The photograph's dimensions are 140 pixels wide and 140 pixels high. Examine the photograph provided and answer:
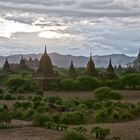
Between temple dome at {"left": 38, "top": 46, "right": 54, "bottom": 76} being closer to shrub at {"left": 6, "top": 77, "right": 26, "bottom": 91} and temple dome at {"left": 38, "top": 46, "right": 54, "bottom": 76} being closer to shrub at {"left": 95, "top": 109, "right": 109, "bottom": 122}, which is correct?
shrub at {"left": 6, "top": 77, "right": 26, "bottom": 91}

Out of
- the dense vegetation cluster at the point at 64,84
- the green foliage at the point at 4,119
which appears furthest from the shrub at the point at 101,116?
the dense vegetation cluster at the point at 64,84

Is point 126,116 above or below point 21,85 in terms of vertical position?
below

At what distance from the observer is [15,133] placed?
31922 mm

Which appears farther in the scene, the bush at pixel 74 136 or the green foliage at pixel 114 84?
the green foliage at pixel 114 84

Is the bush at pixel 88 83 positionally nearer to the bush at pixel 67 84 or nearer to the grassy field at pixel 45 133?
the bush at pixel 67 84

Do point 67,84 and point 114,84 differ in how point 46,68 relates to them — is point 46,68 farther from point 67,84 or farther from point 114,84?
point 114,84

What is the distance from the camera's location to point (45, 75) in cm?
7238

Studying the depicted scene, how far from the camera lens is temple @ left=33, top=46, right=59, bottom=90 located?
71250 millimetres

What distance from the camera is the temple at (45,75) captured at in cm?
7125

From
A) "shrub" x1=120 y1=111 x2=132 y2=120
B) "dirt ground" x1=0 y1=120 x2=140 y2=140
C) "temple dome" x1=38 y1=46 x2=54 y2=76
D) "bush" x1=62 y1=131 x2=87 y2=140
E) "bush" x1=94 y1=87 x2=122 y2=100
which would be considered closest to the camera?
"bush" x1=62 y1=131 x2=87 y2=140

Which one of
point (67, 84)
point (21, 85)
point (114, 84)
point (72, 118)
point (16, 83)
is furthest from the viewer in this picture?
point (114, 84)

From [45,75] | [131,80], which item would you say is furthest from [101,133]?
[131,80]

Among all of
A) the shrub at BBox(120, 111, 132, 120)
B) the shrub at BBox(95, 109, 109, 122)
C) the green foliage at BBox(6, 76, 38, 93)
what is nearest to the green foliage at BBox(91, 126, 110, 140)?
the shrub at BBox(95, 109, 109, 122)

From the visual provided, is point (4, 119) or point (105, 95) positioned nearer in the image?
point (4, 119)
